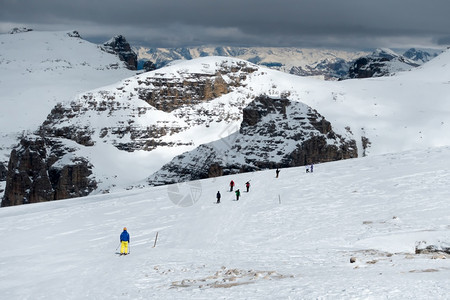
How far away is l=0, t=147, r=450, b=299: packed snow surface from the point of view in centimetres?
1731

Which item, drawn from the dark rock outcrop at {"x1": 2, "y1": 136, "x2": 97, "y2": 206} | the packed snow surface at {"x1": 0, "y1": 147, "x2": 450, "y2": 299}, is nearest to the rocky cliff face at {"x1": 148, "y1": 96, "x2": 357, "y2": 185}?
the dark rock outcrop at {"x1": 2, "y1": 136, "x2": 97, "y2": 206}

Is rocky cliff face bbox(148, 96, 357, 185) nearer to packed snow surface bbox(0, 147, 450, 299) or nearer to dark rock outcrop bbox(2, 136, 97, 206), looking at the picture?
dark rock outcrop bbox(2, 136, 97, 206)

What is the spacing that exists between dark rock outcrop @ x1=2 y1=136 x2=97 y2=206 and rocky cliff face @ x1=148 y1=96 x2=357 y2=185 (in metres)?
22.7

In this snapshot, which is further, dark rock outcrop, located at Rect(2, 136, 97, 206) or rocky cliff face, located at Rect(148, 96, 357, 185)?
dark rock outcrop, located at Rect(2, 136, 97, 206)

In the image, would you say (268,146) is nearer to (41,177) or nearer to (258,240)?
(41,177)

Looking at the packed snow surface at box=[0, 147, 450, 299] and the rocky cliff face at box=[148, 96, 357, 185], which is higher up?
the rocky cliff face at box=[148, 96, 357, 185]

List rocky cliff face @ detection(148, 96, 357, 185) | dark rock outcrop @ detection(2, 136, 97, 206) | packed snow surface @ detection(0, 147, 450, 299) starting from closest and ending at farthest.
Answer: packed snow surface @ detection(0, 147, 450, 299) → rocky cliff face @ detection(148, 96, 357, 185) → dark rock outcrop @ detection(2, 136, 97, 206)

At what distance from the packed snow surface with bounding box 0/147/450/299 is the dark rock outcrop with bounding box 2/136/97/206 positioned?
114m

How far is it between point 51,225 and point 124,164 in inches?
6147

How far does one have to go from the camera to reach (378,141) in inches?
7338

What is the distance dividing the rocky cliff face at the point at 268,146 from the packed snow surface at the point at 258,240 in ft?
328

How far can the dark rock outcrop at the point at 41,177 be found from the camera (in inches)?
6393

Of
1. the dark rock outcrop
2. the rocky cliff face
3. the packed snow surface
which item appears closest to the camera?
the packed snow surface

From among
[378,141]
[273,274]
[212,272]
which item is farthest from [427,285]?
[378,141]
